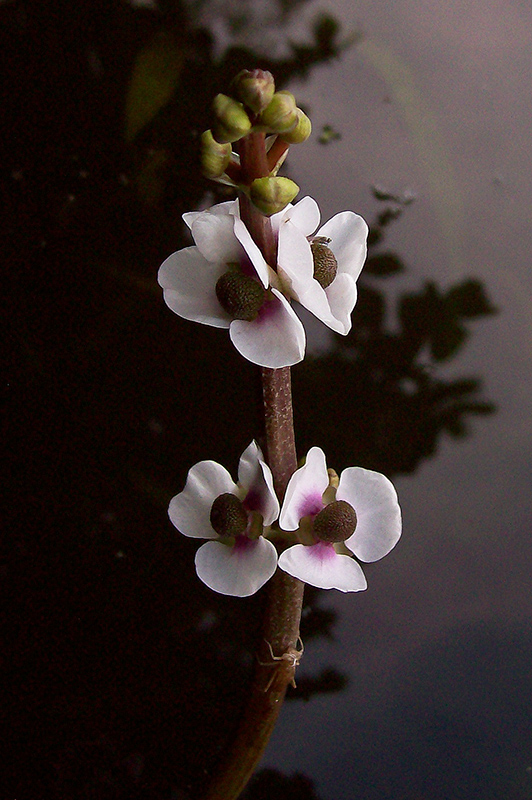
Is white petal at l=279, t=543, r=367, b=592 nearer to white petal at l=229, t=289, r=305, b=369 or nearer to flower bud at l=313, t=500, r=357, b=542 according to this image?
flower bud at l=313, t=500, r=357, b=542

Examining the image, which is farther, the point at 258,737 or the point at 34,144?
the point at 34,144

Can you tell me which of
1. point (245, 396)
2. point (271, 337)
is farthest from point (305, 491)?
point (245, 396)

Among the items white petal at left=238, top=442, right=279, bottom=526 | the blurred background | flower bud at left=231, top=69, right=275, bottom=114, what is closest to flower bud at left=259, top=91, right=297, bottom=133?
flower bud at left=231, top=69, right=275, bottom=114

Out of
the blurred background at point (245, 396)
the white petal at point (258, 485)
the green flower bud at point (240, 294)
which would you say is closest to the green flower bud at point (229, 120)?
the green flower bud at point (240, 294)

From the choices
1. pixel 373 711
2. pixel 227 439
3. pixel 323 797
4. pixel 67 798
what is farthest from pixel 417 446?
pixel 67 798

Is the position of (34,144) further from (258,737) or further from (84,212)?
(258,737)

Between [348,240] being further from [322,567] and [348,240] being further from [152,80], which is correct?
[152,80]
